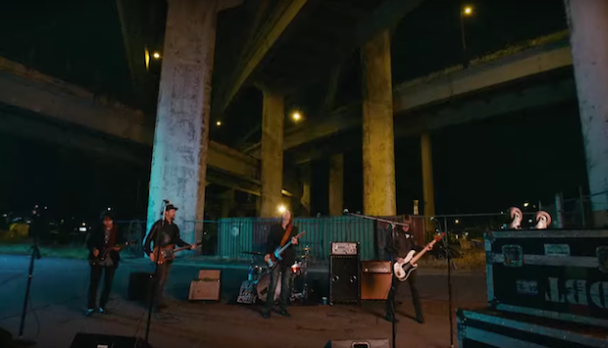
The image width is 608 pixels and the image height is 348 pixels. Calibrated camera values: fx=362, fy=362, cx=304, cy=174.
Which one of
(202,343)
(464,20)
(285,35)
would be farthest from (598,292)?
(464,20)

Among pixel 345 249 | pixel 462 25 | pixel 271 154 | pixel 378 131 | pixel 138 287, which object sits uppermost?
pixel 462 25

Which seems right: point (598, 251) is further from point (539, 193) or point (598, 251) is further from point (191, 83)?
point (539, 193)

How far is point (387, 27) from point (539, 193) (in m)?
25.5

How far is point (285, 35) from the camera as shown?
808 inches

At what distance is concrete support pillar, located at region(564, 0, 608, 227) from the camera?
12016 millimetres

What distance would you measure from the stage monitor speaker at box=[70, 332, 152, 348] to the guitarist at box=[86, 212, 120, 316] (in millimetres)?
3694

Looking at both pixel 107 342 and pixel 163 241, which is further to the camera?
pixel 163 241

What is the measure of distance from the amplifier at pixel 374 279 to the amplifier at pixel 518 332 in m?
4.46

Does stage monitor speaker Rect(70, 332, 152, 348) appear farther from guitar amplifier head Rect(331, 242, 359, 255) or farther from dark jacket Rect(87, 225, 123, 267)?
guitar amplifier head Rect(331, 242, 359, 255)

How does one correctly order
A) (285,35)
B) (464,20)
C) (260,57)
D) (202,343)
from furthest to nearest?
(464,20), (260,57), (285,35), (202,343)

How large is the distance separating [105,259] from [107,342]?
396cm

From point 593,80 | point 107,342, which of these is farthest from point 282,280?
point 593,80

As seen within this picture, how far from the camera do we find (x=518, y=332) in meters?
3.33

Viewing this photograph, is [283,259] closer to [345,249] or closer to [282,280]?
[282,280]
